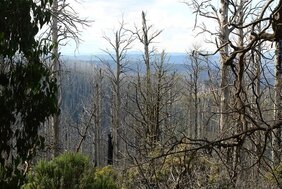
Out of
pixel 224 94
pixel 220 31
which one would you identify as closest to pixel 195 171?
pixel 224 94

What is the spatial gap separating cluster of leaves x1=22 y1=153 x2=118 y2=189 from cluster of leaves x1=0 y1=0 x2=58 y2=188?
2.02 metres

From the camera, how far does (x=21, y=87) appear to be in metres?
3.67

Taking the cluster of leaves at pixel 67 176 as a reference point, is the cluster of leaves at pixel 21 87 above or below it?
above

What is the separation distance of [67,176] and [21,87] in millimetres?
2654

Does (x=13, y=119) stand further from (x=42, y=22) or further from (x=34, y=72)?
(x=42, y=22)

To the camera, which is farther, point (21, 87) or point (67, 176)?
point (67, 176)

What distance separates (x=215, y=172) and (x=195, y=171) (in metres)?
0.52

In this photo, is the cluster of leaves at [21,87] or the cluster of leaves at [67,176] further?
the cluster of leaves at [67,176]

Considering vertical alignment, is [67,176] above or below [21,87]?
below

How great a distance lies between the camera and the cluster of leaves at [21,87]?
11.9 feet

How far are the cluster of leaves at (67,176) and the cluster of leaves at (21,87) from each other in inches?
79.4

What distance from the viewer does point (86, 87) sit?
108812 mm

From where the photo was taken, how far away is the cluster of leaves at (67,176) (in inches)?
234

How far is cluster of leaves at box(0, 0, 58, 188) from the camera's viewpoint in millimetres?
3619
